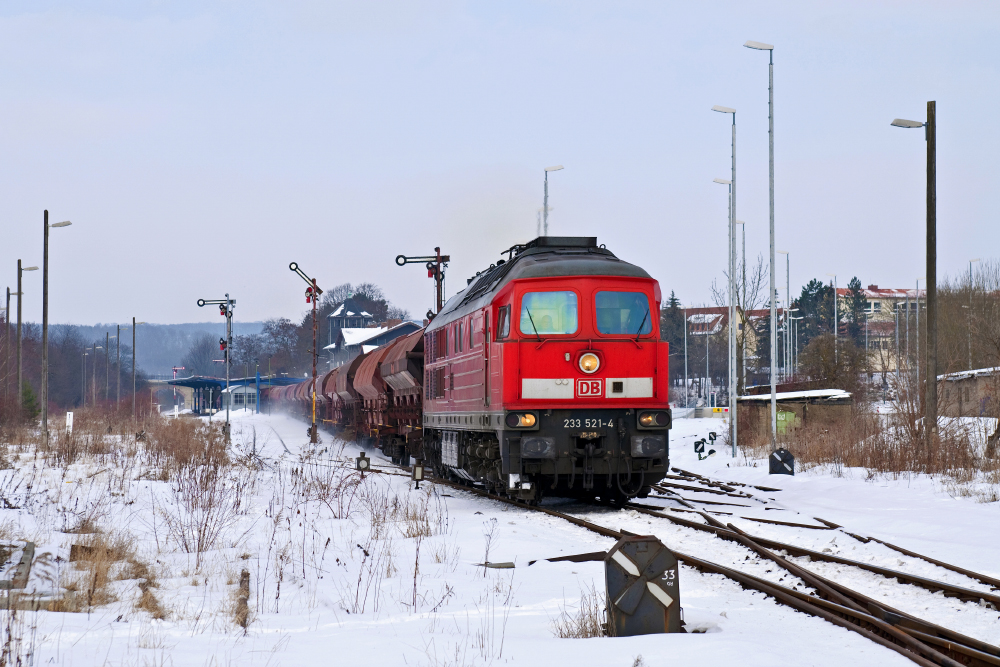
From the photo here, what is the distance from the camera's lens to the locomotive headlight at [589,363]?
1327 centimetres

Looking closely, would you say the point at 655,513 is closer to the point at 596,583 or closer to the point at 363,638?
the point at 596,583

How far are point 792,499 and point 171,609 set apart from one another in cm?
1098

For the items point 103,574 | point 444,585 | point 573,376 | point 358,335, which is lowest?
point 444,585

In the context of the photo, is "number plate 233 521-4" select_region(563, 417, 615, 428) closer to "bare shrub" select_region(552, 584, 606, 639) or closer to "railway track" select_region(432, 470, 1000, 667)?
"railway track" select_region(432, 470, 1000, 667)

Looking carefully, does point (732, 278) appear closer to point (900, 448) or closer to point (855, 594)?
point (900, 448)

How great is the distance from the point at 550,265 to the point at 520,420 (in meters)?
2.25

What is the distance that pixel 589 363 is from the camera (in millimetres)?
13281

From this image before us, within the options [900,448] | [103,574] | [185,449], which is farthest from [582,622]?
[185,449]

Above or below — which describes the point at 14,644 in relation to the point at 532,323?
below

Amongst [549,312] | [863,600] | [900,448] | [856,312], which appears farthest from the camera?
[856,312]

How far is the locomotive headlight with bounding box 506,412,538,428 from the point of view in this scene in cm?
1297

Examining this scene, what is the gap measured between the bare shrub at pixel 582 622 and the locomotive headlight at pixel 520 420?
571 centimetres

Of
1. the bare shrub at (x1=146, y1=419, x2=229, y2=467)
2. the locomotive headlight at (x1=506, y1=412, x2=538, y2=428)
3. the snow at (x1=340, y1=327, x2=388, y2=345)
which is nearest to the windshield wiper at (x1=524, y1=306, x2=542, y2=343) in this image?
the locomotive headlight at (x1=506, y1=412, x2=538, y2=428)

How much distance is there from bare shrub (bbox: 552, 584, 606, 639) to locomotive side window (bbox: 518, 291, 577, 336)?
6.31 metres
